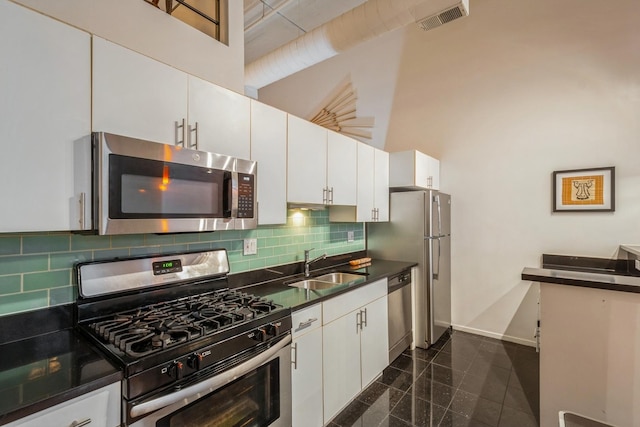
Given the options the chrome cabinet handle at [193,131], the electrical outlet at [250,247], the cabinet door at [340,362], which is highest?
the chrome cabinet handle at [193,131]

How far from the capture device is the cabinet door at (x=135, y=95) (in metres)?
1.25

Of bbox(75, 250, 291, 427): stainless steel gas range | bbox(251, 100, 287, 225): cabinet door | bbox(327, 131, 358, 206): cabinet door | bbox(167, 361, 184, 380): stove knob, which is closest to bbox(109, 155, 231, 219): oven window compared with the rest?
bbox(251, 100, 287, 225): cabinet door

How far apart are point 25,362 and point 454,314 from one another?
379 cm

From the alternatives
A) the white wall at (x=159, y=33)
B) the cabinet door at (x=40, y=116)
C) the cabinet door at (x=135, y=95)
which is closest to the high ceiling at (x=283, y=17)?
the white wall at (x=159, y=33)

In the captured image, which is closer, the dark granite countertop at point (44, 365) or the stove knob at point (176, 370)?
the dark granite countertop at point (44, 365)

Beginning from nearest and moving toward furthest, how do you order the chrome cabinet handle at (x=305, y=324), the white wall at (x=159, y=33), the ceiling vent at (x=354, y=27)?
the white wall at (x=159, y=33)
the chrome cabinet handle at (x=305, y=324)
the ceiling vent at (x=354, y=27)

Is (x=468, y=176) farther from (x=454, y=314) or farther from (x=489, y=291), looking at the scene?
(x=454, y=314)

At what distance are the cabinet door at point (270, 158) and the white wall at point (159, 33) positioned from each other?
1.15ft

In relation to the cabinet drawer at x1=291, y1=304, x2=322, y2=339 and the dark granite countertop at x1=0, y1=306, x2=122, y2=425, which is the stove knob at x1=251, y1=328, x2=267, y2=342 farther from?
the dark granite countertop at x1=0, y1=306, x2=122, y2=425

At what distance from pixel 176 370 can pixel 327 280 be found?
1815 mm

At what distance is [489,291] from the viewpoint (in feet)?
11.2

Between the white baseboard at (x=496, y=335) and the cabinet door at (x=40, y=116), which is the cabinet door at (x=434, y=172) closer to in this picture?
the white baseboard at (x=496, y=335)

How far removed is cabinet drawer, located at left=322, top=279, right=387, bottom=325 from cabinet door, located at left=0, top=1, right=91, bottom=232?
1449 millimetres

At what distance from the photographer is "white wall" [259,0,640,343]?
110 inches
